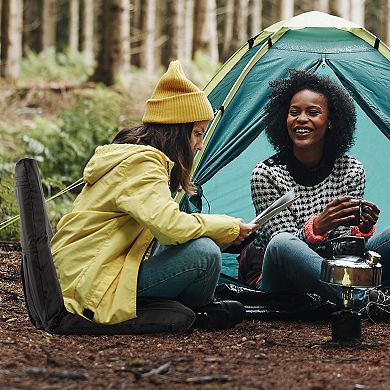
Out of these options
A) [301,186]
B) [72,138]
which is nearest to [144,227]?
[301,186]

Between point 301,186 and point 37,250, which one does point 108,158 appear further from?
point 301,186

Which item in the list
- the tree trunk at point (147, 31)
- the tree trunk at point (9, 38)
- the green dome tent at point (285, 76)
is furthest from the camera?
the tree trunk at point (147, 31)

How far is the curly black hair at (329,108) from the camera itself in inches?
177

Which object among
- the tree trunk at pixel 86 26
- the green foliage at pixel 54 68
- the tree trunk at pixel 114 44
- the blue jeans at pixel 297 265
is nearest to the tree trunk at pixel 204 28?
the green foliage at pixel 54 68

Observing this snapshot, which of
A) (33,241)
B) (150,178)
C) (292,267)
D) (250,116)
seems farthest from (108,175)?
(250,116)

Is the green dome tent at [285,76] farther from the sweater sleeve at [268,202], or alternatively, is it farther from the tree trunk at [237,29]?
the tree trunk at [237,29]

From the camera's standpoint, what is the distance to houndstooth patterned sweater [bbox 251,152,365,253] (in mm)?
4363

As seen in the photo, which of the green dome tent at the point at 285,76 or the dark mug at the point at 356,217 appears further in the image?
the green dome tent at the point at 285,76

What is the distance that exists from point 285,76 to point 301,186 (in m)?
1.00

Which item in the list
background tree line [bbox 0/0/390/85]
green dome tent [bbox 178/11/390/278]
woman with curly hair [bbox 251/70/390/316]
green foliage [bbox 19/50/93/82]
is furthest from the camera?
green foliage [bbox 19/50/93/82]

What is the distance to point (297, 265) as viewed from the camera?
3934mm

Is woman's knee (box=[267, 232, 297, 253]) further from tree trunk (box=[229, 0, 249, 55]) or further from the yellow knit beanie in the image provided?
tree trunk (box=[229, 0, 249, 55])

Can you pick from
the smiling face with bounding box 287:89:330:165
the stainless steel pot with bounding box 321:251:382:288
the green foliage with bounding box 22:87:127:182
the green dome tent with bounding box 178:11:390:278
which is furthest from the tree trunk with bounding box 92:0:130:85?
the stainless steel pot with bounding box 321:251:382:288

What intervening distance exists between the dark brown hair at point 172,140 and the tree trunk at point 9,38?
35.7 ft
